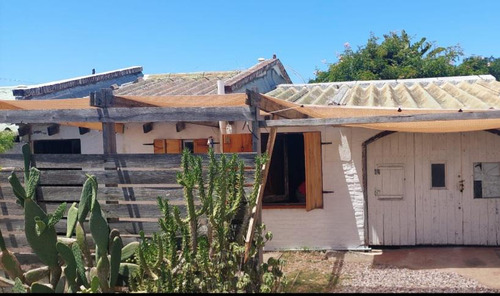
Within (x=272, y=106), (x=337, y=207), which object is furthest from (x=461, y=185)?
(x=272, y=106)

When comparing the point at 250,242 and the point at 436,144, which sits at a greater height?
the point at 436,144

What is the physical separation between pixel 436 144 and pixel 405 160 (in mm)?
594

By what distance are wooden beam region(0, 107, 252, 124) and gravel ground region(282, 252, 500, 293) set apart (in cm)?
233

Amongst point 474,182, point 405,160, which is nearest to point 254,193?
point 405,160

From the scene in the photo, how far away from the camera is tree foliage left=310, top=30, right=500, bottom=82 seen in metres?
20.1

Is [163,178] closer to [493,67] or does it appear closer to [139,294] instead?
[139,294]

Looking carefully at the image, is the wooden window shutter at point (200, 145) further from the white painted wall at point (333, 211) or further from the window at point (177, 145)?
the white painted wall at point (333, 211)

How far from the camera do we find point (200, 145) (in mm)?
8609

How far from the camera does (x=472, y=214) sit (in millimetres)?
8109

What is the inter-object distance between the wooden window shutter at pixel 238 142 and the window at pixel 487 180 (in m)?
4.01

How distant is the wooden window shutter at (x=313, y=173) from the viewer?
8258mm

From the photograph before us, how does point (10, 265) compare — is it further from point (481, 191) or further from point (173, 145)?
point (481, 191)

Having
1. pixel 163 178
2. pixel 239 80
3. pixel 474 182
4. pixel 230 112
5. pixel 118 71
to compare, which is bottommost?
pixel 474 182

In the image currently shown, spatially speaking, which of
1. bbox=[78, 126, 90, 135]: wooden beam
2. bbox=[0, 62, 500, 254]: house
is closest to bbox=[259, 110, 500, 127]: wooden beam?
bbox=[0, 62, 500, 254]: house
